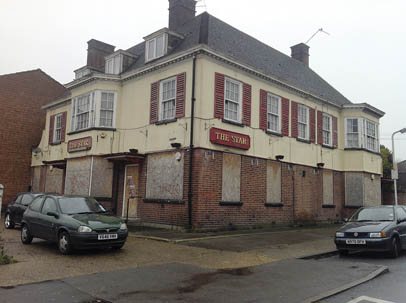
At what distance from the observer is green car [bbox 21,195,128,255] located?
9297 millimetres

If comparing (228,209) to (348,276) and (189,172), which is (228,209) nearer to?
(189,172)

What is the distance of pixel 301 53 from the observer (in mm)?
27531

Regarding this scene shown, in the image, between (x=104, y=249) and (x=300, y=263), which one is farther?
(x=104, y=249)

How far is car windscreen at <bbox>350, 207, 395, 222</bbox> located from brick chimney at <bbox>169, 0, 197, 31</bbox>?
1398 centimetres

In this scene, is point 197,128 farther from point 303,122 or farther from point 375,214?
point 303,122

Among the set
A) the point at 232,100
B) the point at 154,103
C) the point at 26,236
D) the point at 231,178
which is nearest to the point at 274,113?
the point at 232,100

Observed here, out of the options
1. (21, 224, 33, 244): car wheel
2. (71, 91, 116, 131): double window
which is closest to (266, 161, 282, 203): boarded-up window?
(71, 91, 116, 131): double window

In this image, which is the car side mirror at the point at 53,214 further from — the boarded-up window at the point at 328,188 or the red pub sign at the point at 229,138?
the boarded-up window at the point at 328,188

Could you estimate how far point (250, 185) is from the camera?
1672 centimetres

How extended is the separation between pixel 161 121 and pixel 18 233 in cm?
718

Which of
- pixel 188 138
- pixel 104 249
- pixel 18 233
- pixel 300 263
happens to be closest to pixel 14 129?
pixel 18 233

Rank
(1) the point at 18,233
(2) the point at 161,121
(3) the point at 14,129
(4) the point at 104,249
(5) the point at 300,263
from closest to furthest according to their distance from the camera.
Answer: (5) the point at 300,263, (4) the point at 104,249, (1) the point at 18,233, (2) the point at 161,121, (3) the point at 14,129

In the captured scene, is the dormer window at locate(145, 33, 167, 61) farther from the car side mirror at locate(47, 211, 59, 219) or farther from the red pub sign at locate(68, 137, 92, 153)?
the car side mirror at locate(47, 211, 59, 219)

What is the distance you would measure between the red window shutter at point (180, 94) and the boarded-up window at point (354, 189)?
491 inches
